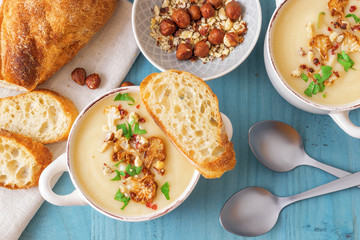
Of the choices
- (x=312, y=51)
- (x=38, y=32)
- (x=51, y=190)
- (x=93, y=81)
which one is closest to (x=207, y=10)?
(x=312, y=51)

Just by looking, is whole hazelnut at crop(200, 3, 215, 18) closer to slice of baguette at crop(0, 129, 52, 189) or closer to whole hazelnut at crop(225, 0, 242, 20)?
whole hazelnut at crop(225, 0, 242, 20)

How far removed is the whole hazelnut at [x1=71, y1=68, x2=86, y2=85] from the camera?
1729 mm

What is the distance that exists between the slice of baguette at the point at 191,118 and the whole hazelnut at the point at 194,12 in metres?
0.35

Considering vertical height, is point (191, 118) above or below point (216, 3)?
below

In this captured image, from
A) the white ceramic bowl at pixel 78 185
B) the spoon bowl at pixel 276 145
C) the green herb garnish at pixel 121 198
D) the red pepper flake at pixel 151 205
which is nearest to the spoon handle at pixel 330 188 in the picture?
the spoon bowl at pixel 276 145

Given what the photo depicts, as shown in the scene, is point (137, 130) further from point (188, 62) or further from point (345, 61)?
point (345, 61)

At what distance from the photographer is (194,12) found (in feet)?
5.47

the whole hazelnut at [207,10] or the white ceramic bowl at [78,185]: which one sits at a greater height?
the whole hazelnut at [207,10]

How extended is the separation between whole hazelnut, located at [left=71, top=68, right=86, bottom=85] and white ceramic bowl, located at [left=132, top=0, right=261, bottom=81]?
31 cm

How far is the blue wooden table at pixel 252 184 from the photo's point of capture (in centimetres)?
174

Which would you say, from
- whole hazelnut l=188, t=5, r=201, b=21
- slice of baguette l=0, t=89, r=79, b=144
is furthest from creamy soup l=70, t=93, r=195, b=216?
whole hazelnut l=188, t=5, r=201, b=21

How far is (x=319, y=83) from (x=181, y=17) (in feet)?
2.06

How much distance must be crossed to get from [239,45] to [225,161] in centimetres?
54

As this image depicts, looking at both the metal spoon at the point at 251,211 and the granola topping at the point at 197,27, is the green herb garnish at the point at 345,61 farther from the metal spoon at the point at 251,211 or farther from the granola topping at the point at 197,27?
the metal spoon at the point at 251,211
